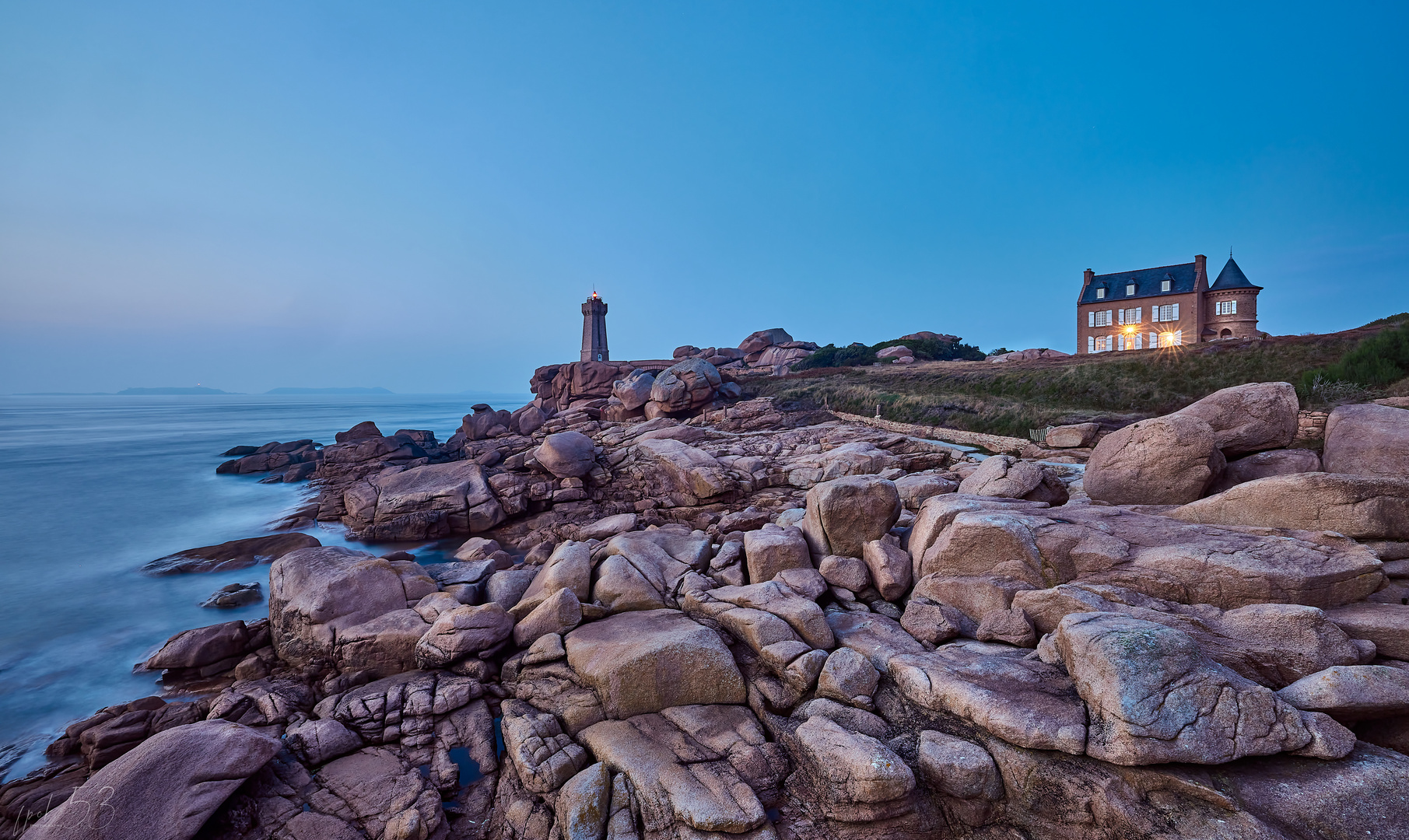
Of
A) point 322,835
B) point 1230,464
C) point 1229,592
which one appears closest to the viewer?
point 322,835

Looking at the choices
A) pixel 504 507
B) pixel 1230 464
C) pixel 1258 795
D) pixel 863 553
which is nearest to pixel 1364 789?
pixel 1258 795

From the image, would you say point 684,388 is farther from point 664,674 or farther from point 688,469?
point 664,674

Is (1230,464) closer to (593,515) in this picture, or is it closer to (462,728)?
(462,728)

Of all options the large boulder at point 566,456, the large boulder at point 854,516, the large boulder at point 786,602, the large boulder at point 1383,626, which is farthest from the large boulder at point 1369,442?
the large boulder at point 566,456

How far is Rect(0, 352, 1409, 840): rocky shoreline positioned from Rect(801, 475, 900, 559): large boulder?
0.19 feet

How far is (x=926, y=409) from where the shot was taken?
30969mm

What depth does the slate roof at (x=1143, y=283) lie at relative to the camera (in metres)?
47.4

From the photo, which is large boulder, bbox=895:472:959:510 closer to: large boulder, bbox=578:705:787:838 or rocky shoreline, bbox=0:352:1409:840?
rocky shoreline, bbox=0:352:1409:840

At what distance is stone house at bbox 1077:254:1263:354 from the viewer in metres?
45.5

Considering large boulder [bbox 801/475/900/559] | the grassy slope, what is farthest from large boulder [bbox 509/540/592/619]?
the grassy slope

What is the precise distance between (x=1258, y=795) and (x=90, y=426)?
4631 inches

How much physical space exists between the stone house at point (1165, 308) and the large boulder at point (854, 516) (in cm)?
4671

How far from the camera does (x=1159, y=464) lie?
1051cm

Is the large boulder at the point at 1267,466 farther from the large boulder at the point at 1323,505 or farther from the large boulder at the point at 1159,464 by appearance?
the large boulder at the point at 1323,505
